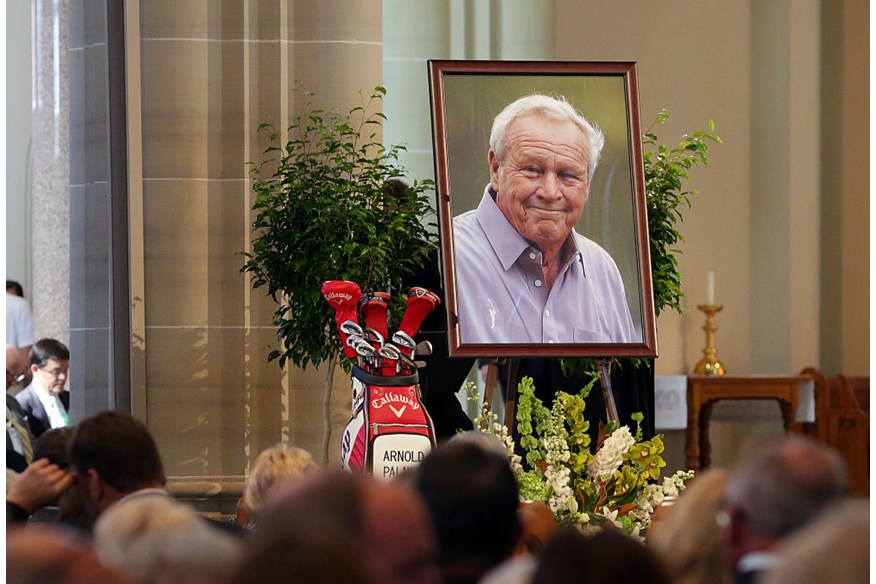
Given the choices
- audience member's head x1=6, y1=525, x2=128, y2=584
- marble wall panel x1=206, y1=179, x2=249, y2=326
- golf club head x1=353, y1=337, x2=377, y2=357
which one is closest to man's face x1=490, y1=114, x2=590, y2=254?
golf club head x1=353, y1=337, x2=377, y2=357

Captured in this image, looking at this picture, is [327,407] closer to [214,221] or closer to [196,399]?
[196,399]

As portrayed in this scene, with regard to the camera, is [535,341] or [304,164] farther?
[304,164]

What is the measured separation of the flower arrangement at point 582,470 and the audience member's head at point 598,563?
10.7 feet

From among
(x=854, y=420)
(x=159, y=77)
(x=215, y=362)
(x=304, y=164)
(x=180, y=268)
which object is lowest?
(x=854, y=420)

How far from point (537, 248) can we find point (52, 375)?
2.51 m

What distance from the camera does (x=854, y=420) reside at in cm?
1028

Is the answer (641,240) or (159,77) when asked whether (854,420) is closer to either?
(641,240)

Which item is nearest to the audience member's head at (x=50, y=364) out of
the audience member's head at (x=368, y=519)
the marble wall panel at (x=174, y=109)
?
the marble wall panel at (x=174, y=109)

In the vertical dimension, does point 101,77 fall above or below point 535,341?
above

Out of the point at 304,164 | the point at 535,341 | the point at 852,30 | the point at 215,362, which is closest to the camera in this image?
the point at 535,341

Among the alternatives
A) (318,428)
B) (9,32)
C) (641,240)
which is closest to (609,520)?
(641,240)

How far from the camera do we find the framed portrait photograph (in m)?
6.13

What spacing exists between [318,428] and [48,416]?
132cm

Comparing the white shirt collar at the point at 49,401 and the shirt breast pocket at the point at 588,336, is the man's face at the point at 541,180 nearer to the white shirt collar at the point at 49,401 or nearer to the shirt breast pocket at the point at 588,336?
the shirt breast pocket at the point at 588,336
